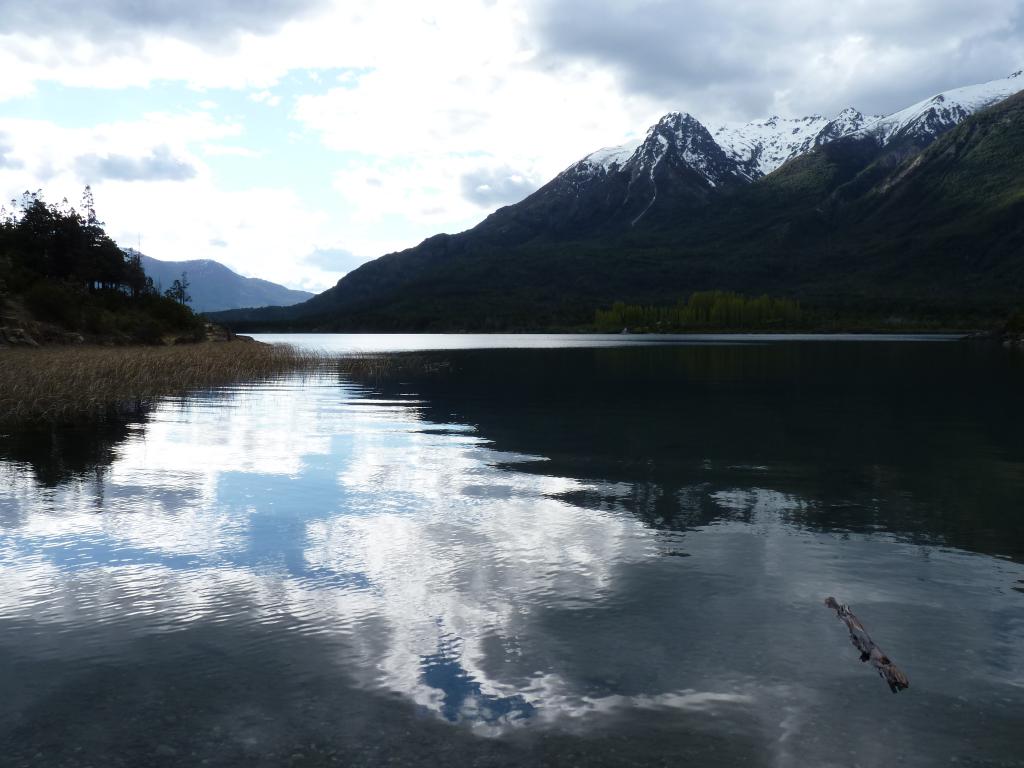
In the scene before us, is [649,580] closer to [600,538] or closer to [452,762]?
[600,538]

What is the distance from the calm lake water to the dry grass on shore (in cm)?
1080

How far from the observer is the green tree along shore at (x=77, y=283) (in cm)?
7806

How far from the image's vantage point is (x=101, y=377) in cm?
4634

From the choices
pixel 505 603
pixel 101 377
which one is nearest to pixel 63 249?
pixel 101 377

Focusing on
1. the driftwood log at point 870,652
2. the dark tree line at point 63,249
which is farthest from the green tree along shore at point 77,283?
the driftwood log at point 870,652

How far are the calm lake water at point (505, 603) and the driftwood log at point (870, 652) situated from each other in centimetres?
15

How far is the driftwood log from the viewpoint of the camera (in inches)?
358

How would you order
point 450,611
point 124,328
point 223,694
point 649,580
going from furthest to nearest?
point 124,328 → point 649,580 → point 450,611 → point 223,694

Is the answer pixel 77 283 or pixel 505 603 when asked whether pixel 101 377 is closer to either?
pixel 505 603

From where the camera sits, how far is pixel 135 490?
2014cm

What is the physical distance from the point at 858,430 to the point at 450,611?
25792 millimetres

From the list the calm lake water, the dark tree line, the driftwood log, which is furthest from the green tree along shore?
the driftwood log

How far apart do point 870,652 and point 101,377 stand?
4659 cm

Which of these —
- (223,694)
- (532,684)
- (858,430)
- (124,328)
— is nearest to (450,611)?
(532,684)
